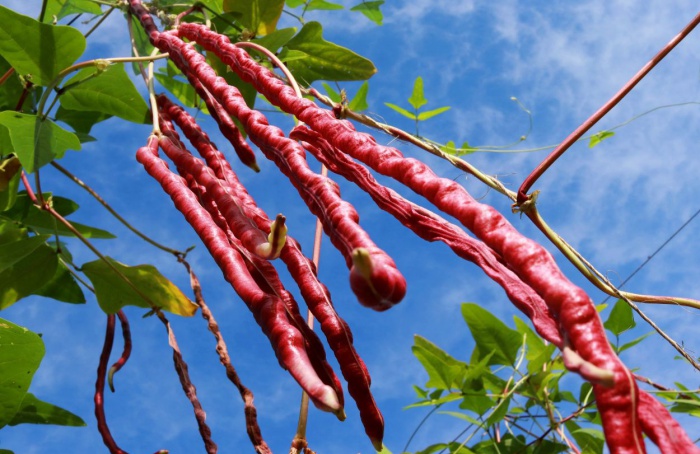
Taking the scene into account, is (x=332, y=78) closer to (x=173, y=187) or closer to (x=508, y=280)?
(x=173, y=187)

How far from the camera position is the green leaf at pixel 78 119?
1852mm

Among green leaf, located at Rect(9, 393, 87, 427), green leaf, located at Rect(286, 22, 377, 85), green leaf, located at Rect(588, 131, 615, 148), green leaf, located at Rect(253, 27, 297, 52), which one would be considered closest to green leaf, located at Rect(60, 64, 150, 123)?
green leaf, located at Rect(253, 27, 297, 52)

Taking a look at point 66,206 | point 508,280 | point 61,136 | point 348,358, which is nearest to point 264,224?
point 348,358

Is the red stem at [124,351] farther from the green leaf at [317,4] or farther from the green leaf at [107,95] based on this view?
the green leaf at [317,4]

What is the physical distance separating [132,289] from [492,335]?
33.2 inches

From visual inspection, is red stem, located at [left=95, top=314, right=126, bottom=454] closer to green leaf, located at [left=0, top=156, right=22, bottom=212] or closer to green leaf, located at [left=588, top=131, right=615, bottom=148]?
green leaf, located at [left=0, top=156, right=22, bottom=212]

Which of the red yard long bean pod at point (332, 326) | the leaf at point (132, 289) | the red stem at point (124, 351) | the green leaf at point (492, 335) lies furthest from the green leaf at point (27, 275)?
the green leaf at point (492, 335)

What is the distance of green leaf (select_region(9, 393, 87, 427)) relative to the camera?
1.67 metres

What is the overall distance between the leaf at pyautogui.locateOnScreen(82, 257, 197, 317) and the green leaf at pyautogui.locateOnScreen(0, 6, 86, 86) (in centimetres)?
40

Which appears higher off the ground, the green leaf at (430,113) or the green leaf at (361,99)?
the green leaf at (430,113)

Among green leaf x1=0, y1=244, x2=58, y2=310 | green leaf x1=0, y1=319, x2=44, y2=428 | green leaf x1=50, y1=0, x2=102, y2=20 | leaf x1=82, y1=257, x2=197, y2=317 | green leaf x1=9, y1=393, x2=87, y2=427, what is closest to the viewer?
green leaf x1=0, y1=319, x2=44, y2=428

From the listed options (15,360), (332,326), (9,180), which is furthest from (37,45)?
(332,326)

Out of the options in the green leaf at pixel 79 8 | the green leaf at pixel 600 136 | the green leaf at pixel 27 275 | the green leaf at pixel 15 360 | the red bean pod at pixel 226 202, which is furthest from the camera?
the green leaf at pixel 600 136

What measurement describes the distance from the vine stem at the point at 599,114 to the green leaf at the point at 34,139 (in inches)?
37.1
